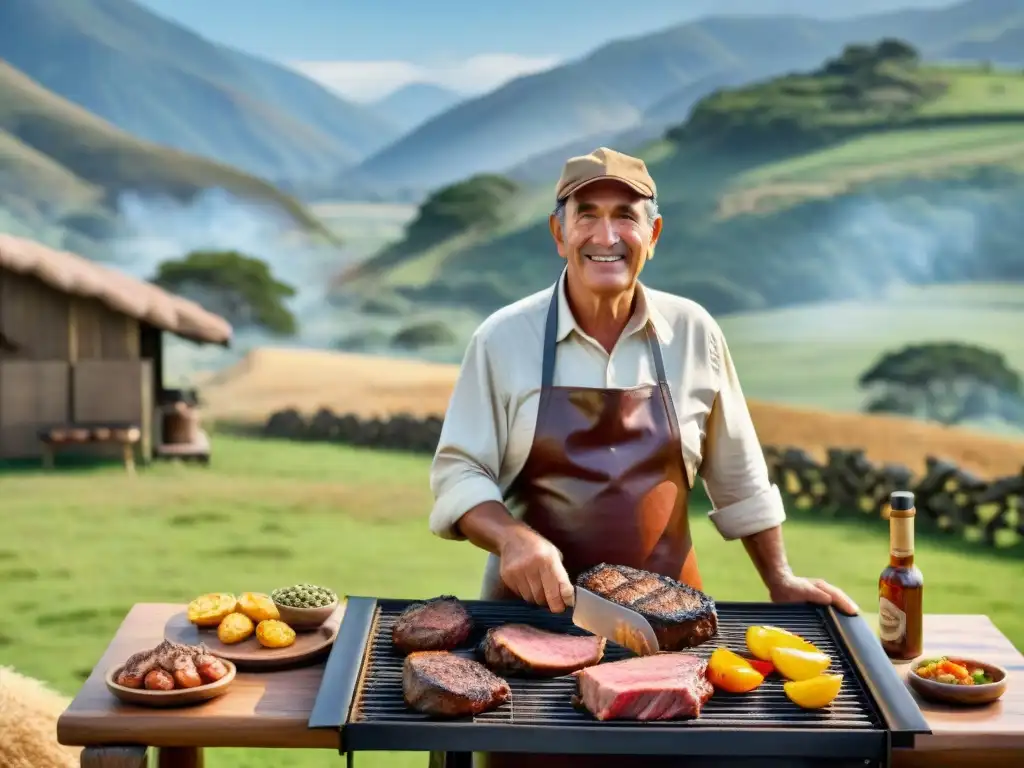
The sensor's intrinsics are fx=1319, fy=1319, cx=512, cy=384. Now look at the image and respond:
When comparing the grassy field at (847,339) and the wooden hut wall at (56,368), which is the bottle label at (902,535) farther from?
the grassy field at (847,339)

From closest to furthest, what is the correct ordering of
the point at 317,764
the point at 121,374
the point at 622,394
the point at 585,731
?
1. the point at 585,731
2. the point at 622,394
3. the point at 317,764
4. the point at 121,374

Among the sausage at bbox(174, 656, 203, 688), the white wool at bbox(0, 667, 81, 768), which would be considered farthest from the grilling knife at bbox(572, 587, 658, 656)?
the white wool at bbox(0, 667, 81, 768)

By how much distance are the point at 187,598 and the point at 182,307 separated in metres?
6.07

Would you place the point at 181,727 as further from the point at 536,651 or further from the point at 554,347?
the point at 554,347

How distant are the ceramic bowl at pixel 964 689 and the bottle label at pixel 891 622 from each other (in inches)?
5.7

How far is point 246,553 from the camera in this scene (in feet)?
31.0

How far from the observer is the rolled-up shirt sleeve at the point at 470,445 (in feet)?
10.7

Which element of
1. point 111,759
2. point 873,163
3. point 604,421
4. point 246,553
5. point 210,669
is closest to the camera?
point 111,759

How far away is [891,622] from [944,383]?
1464cm

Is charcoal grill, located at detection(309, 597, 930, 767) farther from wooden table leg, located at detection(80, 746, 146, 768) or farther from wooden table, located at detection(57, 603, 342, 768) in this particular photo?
wooden table leg, located at detection(80, 746, 146, 768)

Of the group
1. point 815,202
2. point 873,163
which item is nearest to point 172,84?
point 815,202

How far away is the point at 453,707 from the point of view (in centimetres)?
255

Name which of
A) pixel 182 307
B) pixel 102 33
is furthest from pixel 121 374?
pixel 102 33

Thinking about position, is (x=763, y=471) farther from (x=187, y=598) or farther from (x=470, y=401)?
(x=187, y=598)
